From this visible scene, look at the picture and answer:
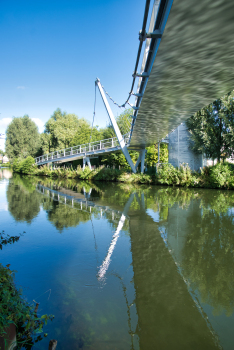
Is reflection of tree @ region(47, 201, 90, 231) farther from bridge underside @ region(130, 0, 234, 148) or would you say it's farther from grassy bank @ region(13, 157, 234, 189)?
grassy bank @ region(13, 157, 234, 189)

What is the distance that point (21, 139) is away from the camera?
41281 millimetres

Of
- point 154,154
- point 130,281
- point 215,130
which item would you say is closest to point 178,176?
point 215,130

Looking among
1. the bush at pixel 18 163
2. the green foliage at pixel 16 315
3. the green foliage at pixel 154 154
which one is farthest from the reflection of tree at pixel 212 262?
the bush at pixel 18 163

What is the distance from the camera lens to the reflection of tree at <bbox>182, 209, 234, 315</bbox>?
2623mm

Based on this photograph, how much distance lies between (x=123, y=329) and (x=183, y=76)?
452 cm

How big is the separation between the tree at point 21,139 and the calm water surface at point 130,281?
39737 millimetres

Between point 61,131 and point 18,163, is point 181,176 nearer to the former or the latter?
point 61,131

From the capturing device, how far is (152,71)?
416 cm

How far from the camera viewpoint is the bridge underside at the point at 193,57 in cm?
259

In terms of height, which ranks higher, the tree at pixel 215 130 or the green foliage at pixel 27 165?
the tree at pixel 215 130

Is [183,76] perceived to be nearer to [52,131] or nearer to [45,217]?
[45,217]

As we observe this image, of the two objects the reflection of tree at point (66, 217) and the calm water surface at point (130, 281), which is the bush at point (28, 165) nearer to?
the reflection of tree at point (66, 217)

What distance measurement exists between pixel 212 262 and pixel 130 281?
1542mm

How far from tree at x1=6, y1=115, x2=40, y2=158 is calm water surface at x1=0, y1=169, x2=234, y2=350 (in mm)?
39737
